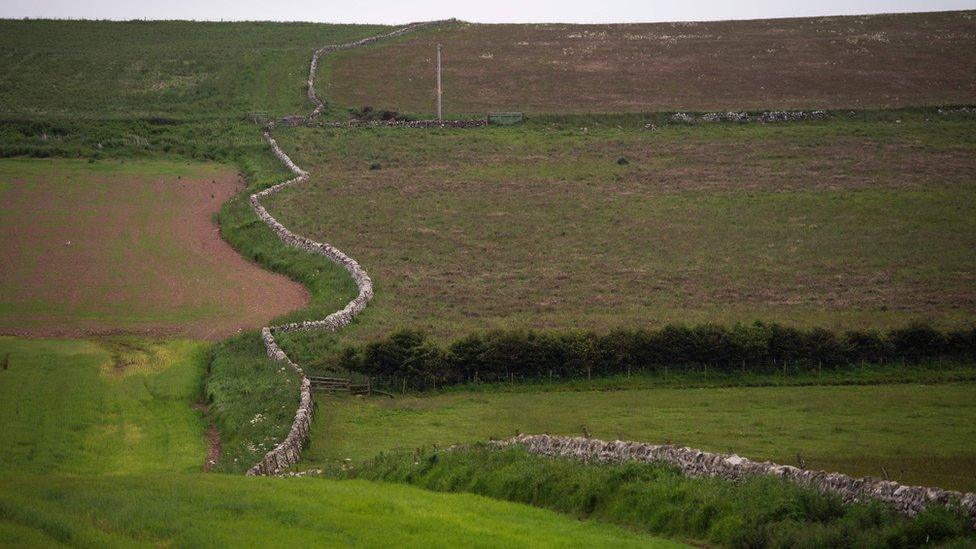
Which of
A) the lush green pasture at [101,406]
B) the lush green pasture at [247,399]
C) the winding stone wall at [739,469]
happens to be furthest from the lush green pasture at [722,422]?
the winding stone wall at [739,469]

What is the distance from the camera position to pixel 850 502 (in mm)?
21328

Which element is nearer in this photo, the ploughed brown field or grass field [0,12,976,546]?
grass field [0,12,976,546]

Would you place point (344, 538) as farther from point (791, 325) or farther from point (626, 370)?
point (791, 325)

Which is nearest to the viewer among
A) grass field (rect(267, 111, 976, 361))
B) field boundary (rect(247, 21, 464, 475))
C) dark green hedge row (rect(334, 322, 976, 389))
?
field boundary (rect(247, 21, 464, 475))

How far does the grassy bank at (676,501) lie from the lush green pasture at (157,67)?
69.3m

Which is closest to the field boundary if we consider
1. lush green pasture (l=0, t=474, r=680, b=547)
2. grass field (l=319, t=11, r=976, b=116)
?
lush green pasture (l=0, t=474, r=680, b=547)

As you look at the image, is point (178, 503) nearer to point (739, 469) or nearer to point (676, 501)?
point (676, 501)

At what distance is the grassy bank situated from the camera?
64.7 ft

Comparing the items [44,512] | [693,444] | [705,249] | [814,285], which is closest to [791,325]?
[814,285]

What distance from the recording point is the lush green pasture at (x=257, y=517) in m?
19.5

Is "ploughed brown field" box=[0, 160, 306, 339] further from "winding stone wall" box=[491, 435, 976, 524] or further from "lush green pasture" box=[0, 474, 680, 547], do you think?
"lush green pasture" box=[0, 474, 680, 547]

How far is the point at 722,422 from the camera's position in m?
34.7

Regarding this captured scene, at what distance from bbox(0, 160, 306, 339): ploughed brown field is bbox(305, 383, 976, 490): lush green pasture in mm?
11413

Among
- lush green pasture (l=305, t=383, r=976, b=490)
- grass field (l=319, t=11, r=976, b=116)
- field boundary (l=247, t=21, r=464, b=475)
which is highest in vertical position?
grass field (l=319, t=11, r=976, b=116)
